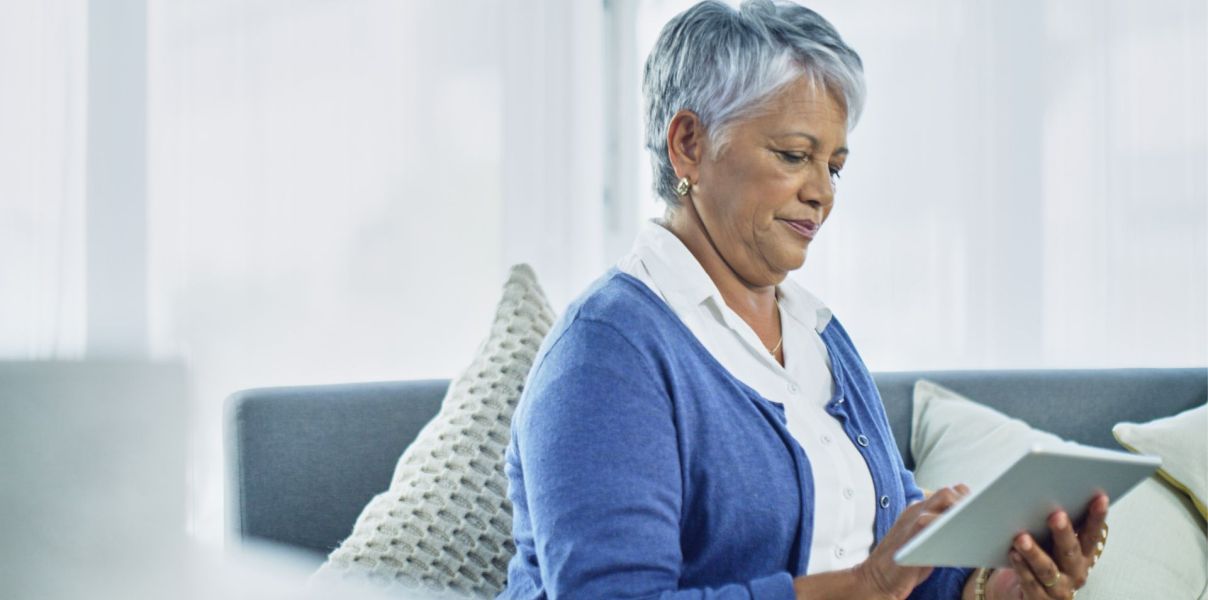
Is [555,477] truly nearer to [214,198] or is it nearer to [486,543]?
[486,543]

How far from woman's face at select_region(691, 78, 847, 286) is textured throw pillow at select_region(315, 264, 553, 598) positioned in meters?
0.48

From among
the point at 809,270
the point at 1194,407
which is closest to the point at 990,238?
the point at 809,270

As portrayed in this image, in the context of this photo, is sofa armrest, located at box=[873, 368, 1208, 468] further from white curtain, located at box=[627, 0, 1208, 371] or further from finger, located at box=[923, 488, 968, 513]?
finger, located at box=[923, 488, 968, 513]

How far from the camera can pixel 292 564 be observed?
0.98 ft

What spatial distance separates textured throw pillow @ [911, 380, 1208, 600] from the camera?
71.8 inches

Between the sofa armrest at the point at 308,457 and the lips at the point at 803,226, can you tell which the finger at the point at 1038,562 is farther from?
the sofa armrest at the point at 308,457

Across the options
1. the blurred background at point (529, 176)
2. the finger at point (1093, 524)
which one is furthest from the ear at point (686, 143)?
the blurred background at point (529, 176)

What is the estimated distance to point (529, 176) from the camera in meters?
3.20

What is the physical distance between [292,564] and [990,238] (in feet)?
Answer: 9.38

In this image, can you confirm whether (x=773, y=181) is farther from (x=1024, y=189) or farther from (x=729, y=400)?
(x=1024, y=189)

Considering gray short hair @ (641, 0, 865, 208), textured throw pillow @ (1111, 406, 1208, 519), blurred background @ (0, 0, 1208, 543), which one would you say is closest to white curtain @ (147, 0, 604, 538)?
blurred background @ (0, 0, 1208, 543)

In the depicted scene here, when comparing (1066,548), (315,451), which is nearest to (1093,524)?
(1066,548)

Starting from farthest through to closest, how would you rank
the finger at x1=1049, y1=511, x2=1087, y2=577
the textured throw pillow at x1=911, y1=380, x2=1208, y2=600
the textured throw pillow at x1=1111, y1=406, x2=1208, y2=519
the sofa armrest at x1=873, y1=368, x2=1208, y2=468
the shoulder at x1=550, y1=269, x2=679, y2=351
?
the sofa armrest at x1=873, y1=368, x2=1208, y2=468 → the textured throw pillow at x1=1111, y1=406, x2=1208, y2=519 → the textured throw pillow at x1=911, y1=380, x2=1208, y2=600 → the shoulder at x1=550, y1=269, x2=679, y2=351 → the finger at x1=1049, y1=511, x2=1087, y2=577

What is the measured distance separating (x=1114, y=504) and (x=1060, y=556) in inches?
23.4
